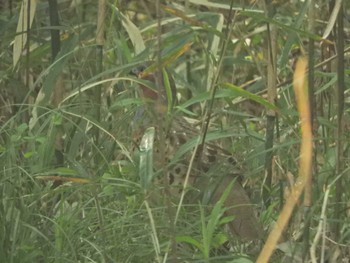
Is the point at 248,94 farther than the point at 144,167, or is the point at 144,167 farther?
the point at 248,94

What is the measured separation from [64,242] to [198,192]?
505 mm

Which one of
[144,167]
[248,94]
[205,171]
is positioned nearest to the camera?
[144,167]

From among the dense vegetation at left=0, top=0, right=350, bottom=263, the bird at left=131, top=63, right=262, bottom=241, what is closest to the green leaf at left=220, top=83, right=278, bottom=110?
the dense vegetation at left=0, top=0, right=350, bottom=263

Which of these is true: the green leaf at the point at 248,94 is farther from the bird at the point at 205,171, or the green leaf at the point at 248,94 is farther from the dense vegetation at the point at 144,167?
the bird at the point at 205,171

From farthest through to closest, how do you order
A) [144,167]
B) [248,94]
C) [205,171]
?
[205,171] < [248,94] < [144,167]

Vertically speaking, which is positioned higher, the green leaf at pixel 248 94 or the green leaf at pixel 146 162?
the green leaf at pixel 248 94

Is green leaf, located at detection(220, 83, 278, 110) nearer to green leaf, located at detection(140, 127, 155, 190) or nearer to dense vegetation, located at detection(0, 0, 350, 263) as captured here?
dense vegetation, located at detection(0, 0, 350, 263)

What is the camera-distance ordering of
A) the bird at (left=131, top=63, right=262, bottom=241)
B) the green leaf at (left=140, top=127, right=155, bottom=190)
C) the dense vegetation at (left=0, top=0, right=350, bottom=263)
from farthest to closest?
the bird at (left=131, top=63, right=262, bottom=241)
the dense vegetation at (left=0, top=0, right=350, bottom=263)
the green leaf at (left=140, top=127, right=155, bottom=190)

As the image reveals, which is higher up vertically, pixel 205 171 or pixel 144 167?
pixel 144 167

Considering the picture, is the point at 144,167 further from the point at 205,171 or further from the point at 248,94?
the point at 205,171

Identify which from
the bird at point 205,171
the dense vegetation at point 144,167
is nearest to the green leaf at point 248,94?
the dense vegetation at point 144,167

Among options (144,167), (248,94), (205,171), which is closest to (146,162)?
(144,167)

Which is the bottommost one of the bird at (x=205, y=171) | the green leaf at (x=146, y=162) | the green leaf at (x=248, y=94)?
the bird at (x=205, y=171)

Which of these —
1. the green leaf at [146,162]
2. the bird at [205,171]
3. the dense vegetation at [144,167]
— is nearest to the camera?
the green leaf at [146,162]
